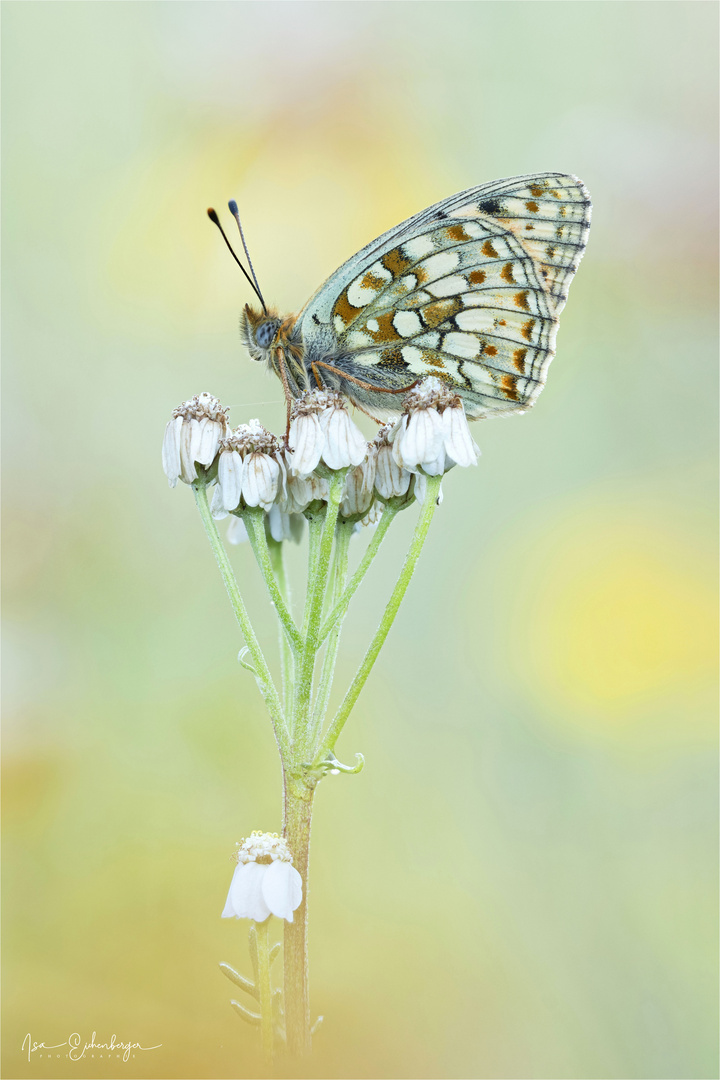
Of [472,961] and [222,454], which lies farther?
[472,961]

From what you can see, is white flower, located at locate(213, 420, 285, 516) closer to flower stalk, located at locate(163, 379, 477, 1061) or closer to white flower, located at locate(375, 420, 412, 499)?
flower stalk, located at locate(163, 379, 477, 1061)

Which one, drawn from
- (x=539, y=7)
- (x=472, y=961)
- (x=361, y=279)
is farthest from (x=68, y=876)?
(x=539, y=7)

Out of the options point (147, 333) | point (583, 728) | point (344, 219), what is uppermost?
point (344, 219)

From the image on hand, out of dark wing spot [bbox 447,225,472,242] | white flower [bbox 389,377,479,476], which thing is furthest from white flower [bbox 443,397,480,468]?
dark wing spot [bbox 447,225,472,242]

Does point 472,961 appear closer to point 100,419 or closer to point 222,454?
point 222,454

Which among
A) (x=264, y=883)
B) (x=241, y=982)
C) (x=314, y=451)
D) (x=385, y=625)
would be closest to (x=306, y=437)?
(x=314, y=451)

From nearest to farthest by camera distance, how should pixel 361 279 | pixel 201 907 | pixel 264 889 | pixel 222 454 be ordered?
1. pixel 264 889
2. pixel 222 454
3. pixel 361 279
4. pixel 201 907
